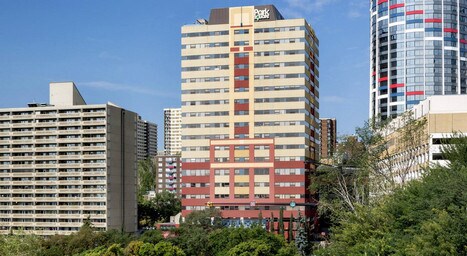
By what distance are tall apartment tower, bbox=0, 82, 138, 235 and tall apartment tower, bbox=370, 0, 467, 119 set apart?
A: 75.9m

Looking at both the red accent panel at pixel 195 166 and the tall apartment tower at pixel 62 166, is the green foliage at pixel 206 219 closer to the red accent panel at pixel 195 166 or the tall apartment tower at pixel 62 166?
the red accent panel at pixel 195 166

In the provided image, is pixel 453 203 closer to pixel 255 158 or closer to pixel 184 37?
pixel 255 158

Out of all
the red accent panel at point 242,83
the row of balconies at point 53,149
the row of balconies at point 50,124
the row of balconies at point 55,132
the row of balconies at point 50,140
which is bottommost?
the row of balconies at point 53,149

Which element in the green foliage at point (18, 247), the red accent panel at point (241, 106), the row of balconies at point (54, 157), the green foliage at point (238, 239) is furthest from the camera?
the red accent panel at point (241, 106)

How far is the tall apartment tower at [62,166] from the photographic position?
12350cm

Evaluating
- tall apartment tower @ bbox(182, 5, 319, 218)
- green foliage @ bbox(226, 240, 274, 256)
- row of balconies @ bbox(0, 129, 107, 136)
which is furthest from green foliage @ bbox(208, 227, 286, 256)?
row of balconies @ bbox(0, 129, 107, 136)

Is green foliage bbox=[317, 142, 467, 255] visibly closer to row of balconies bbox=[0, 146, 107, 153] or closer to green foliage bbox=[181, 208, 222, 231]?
green foliage bbox=[181, 208, 222, 231]

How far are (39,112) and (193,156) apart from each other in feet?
115

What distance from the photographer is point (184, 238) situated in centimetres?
8319

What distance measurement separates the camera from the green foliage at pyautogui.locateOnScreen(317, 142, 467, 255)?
4188 centimetres

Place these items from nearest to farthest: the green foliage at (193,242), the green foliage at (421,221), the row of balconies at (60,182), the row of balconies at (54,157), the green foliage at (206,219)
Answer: the green foliage at (421,221)
the green foliage at (193,242)
the green foliage at (206,219)
the row of balconies at (60,182)
the row of balconies at (54,157)

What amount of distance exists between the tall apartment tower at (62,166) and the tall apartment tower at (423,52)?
7589 centimetres

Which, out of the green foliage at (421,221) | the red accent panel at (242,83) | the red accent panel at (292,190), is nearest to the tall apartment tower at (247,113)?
the red accent panel at (242,83)

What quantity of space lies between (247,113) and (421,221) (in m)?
79.4
